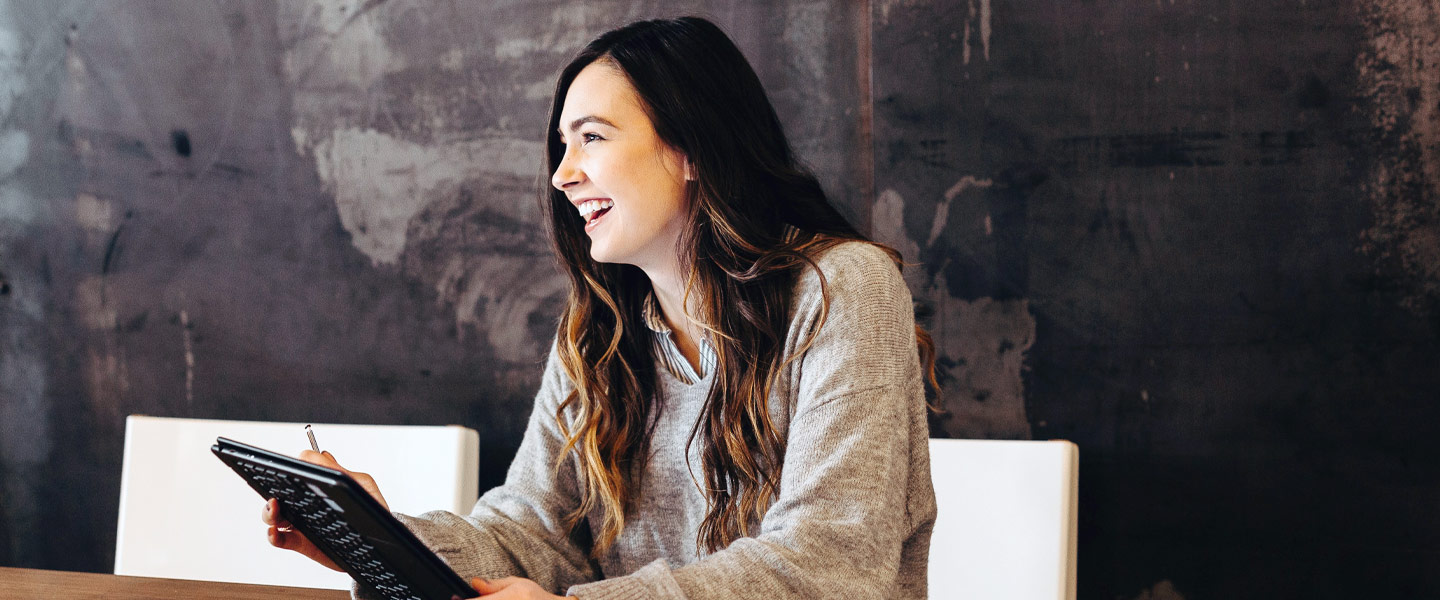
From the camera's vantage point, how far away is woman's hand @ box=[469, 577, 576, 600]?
0.86m

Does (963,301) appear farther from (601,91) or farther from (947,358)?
(601,91)

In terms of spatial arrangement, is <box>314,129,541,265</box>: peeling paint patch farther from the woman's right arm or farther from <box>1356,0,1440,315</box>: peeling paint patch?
<box>1356,0,1440,315</box>: peeling paint patch

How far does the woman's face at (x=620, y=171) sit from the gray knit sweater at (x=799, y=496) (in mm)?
197

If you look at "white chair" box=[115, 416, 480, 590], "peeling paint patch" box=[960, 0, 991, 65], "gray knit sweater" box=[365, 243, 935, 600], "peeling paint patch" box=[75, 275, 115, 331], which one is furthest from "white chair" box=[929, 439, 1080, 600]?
"peeling paint patch" box=[75, 275, 115, 331]

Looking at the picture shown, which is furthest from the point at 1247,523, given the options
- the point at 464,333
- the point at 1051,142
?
the point at 464,333

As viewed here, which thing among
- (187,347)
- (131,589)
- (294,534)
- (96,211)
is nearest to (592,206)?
(294,534)

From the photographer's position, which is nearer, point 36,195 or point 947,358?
point 947,358

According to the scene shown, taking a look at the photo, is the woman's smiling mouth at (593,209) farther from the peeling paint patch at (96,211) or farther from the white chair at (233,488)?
the peeling paint patch at (96,211)

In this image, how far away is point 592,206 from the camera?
1.32 metres

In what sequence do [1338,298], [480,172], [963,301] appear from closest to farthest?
[1338,298] < [963,301] < [480,172]

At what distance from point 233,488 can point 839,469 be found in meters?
1.30

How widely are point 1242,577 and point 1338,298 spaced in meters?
0.53

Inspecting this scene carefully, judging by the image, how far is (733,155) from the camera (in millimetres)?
1262

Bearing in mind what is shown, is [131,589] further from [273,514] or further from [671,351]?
[671,351]
